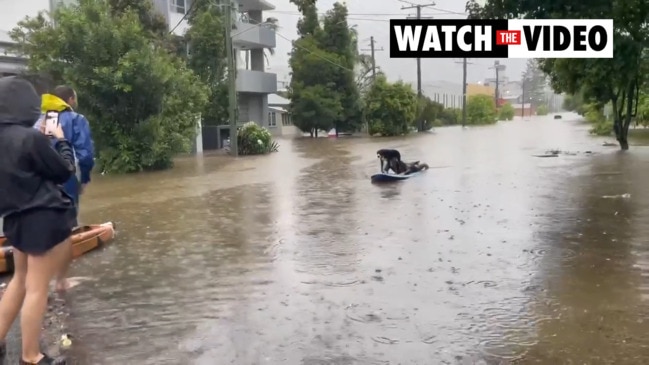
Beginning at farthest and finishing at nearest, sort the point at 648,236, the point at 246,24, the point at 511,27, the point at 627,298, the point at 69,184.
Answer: the point at 246,24 → the point at 511,27 → the point at 648,236 → the point at 69,184 → the point at 627,298

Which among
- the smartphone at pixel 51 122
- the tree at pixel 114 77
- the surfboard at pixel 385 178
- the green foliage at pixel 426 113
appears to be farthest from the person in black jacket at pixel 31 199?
the green foliage at pixel 426 113

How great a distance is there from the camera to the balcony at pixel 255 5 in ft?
139

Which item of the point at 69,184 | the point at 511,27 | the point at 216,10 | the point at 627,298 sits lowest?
the point at 627,298

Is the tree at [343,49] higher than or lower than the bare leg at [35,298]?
higher

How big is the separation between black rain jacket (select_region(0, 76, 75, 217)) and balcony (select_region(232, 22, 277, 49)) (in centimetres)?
3449

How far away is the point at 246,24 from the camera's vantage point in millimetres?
40906

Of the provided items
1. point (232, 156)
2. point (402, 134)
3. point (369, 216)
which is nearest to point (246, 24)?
point (402, 134)

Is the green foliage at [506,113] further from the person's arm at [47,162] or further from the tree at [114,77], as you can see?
the person's arm at [47,162]

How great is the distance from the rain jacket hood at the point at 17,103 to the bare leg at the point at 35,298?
0.79 meters

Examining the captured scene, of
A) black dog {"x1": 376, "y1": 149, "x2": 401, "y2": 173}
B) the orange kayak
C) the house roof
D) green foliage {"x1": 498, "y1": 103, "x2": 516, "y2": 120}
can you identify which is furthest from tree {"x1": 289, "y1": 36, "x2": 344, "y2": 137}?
green foliage {"x1": 498, "y1": 103, "x2": 516, "y2": 120}

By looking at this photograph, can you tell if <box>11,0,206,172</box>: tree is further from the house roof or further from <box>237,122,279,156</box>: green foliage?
the house roof

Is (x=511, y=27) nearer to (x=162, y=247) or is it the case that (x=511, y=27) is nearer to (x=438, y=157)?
(x=162, y=247)

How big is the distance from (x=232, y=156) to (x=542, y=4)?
52.2 ft

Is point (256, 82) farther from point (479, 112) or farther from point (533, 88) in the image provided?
point (533, 88)
